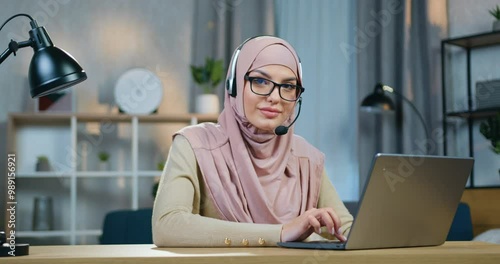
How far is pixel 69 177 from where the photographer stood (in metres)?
4.58

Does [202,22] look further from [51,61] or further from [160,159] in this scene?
[51,61]

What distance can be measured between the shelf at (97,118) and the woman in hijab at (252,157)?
93.4 inches

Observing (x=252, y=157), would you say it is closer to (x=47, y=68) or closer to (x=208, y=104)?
(x=47, y=68)

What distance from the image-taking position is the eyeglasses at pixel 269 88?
196 centimetres

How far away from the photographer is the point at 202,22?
15.6 ft

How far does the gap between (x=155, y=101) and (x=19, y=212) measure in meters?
1.13

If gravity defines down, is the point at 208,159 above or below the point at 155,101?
below

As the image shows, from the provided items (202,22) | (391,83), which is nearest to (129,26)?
(202,22)

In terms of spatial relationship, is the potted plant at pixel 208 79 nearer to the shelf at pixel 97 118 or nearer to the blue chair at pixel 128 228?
the shelf at pixel 97 118

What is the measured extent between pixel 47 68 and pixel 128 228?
144cm

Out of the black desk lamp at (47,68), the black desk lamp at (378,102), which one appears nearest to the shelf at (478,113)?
the black desk lamp at (378,102)

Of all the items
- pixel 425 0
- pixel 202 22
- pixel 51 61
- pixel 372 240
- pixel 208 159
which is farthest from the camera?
pixel 202 22

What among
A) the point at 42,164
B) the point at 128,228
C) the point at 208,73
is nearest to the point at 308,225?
the point at 128,228

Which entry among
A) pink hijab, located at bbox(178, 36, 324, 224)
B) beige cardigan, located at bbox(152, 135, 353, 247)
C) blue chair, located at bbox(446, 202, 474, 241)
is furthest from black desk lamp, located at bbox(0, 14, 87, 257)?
blue chair, located at bbox(446, 202, 474, 241)
